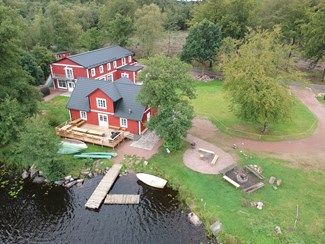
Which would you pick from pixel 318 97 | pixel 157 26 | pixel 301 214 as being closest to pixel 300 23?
pixel 318 97

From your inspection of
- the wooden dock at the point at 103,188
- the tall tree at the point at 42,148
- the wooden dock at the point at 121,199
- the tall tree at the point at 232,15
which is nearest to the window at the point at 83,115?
the tall tree at the point at 42,148

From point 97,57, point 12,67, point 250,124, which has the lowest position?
point 250,124

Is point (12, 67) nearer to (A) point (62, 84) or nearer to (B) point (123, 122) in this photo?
(B) point (123, 122)

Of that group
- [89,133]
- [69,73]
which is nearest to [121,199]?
[89,133]

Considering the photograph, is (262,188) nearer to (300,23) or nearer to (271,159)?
Answer: (271,159)

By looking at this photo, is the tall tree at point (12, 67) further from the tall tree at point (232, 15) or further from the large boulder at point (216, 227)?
the tall tree at point (232, 15)

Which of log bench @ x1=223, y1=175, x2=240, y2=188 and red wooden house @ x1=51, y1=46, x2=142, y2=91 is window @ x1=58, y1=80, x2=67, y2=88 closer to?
red wooden house @ x1=51, y1=46, x2=142, y2=91

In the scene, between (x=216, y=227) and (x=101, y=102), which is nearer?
(x=216, y=227)
